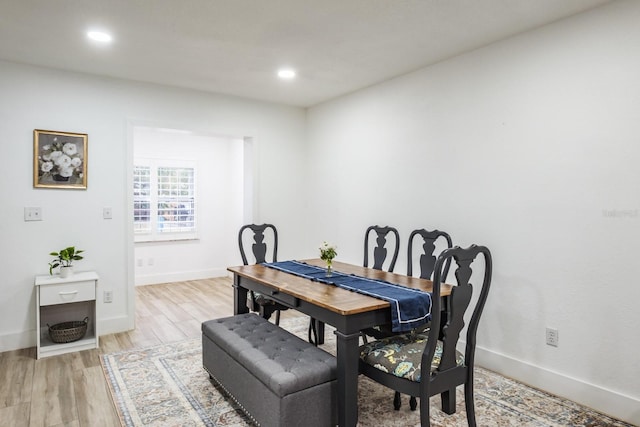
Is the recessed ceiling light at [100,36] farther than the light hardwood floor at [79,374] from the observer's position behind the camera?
Yes

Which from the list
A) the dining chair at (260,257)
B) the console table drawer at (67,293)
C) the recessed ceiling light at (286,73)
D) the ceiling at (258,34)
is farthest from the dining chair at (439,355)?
the console table drawer at (67,293)

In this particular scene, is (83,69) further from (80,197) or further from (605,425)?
(605,425)

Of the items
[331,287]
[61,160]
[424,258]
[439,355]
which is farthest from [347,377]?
[61,160]

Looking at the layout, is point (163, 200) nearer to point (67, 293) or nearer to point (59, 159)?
point (59, 159)

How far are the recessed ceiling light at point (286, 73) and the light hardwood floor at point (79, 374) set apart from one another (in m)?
2.64

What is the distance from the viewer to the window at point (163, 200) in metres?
6.19

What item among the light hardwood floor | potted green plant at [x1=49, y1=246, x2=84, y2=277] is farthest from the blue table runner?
potted green plant at [x1=49, y1=246, x2=84, y2=277]

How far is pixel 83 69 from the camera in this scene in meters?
3.72

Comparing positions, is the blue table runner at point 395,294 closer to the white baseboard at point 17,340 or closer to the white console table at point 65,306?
the white console table at point 65,306

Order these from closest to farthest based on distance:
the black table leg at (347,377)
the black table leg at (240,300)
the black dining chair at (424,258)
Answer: the black table leg at (347,377) → the black dining chair at (424,258) → the black table leg at (240,300)

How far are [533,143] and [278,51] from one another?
2.06 metres

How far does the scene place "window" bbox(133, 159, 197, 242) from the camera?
6.19m

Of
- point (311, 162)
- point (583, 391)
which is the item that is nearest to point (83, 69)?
point (311, 162)

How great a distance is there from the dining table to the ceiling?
176 centimetres
